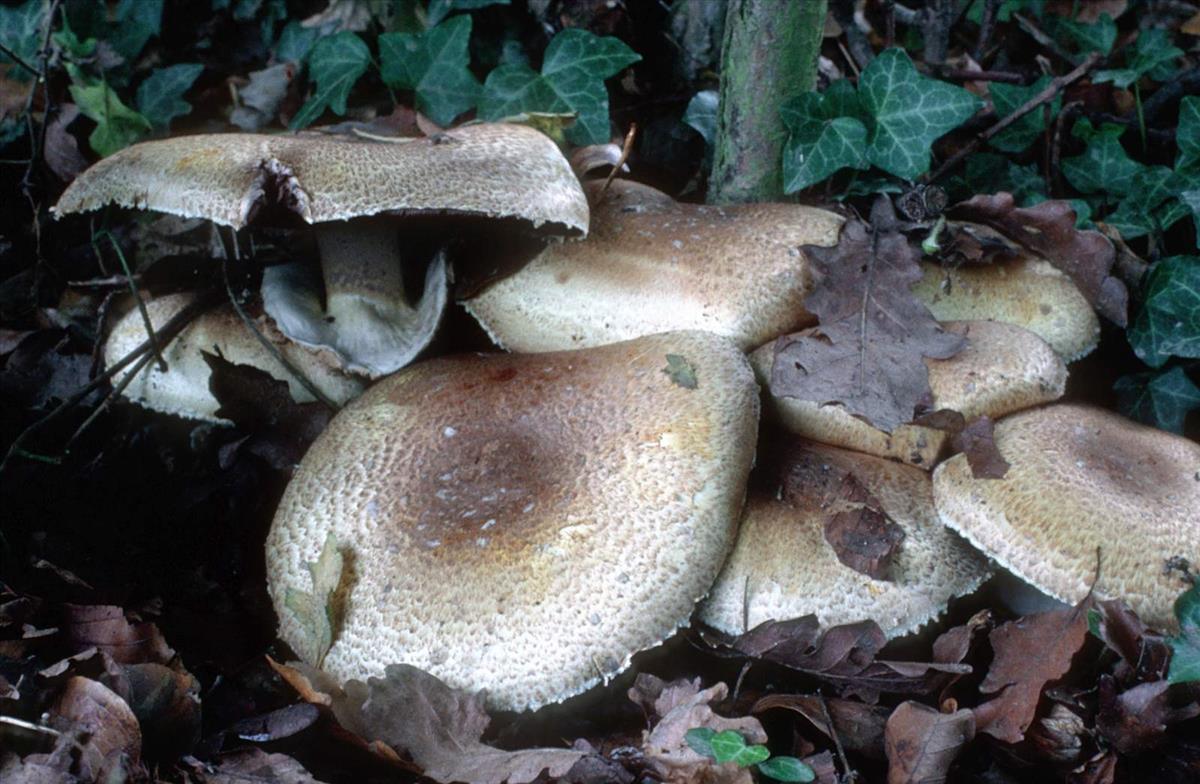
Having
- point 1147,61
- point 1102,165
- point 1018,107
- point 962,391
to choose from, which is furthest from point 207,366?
point 1147,61

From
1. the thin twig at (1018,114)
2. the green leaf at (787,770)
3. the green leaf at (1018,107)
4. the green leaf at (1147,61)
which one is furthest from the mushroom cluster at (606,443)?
the green leaf at (1147,61)

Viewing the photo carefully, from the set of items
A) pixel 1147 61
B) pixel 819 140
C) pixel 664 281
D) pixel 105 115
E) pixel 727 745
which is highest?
pixel 1147 61

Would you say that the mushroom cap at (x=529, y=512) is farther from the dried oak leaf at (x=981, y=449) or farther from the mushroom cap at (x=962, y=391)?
the dried oak leaf at (x=981, y=449)

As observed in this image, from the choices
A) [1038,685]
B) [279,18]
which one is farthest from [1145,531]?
[279,18]

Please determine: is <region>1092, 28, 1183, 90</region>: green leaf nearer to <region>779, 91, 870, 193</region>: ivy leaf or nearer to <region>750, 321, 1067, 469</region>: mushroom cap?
<region>779, 91, 870, 193</region>: ivy leaf

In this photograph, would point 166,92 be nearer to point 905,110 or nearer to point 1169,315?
point 905,110

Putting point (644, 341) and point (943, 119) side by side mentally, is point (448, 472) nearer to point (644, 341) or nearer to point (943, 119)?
point (644, 341)
